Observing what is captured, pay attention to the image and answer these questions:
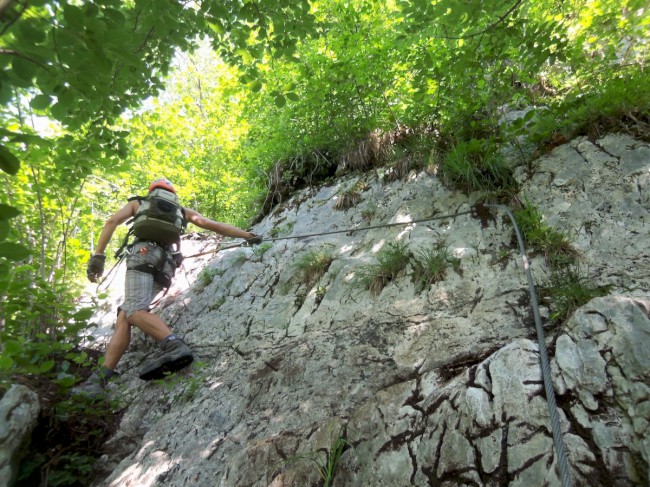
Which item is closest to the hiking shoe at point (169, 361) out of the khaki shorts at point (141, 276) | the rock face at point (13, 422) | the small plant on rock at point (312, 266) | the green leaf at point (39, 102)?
the khaki shorts at point (141, 276)

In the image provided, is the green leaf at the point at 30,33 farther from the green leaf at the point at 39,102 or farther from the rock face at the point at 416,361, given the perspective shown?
the rock face at the point at 416,361

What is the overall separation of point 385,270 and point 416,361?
45.4 inches

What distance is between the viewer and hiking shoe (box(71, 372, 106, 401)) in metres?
3.36

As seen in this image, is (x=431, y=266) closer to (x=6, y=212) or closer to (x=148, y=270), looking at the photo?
(x=6, y=212)

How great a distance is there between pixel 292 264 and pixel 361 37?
12.7 feet

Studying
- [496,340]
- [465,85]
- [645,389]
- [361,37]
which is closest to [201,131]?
[361,37]

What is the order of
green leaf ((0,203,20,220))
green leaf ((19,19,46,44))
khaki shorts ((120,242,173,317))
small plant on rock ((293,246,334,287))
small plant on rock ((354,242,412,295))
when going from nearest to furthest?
green leaf ((0,203,20,220))
green leaf ((19,19,46,44))
small plant on rock ((354,242,412,295))
khaki shorts ((120,242,173,317))
small plant on rock ((293,246,334,287))

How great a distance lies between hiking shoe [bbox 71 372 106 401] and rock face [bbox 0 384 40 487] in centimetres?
51

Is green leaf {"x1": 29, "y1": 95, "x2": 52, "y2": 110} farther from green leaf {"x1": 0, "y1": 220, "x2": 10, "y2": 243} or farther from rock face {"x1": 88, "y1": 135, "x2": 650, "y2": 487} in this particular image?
rock face {"x1": 88, "y1": 135, "x2": 650, "y2": 487}

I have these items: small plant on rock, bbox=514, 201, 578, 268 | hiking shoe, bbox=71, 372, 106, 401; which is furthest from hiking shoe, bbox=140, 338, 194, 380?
small plant on rock, bbox=514, 201, 578, 268

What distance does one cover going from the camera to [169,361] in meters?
3.63

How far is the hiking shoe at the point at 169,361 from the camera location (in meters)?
3.63

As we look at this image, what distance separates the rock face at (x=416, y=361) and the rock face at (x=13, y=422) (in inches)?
26.7

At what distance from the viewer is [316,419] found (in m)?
2.48
